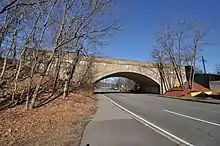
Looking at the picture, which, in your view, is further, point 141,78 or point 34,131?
point 141,78

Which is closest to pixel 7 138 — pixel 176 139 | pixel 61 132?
pixel 61 132

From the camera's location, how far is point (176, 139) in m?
6.91

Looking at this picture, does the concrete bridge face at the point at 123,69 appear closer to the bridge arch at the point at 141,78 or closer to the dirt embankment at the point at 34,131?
the bridge arch at the point at 141,78

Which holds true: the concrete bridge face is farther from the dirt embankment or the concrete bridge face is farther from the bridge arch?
the dirt embankment

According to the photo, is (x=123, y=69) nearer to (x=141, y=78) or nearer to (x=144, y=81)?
(x=141, y=78)

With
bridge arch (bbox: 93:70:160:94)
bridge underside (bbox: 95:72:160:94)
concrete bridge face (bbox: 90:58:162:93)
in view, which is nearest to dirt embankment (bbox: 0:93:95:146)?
concrete bridge face (bbox: 90:58:162:93)

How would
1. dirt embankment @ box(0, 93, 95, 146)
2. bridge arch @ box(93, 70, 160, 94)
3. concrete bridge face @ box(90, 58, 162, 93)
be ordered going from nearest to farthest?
dirt embankment @ box(0, 93, 95, 146), concrete bridge face @ box(90, 58, 162, 93), bridge arch @ box(93, 70, 160, 94)

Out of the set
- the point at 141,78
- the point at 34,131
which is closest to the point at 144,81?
the point at 141,78

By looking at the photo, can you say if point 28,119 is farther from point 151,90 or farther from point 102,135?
point 151,90

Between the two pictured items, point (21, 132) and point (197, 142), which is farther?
point (21, 132)

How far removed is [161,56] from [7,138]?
4691 cm

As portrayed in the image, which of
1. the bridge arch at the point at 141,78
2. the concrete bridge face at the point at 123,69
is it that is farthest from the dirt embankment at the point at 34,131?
the bridge arch at the point at 141,78

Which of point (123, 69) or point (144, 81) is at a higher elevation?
point (123, 69)

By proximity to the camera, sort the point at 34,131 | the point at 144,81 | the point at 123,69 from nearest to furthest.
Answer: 1. the point at 34,131
2. the point at 123,69
3. the point at 144,81
